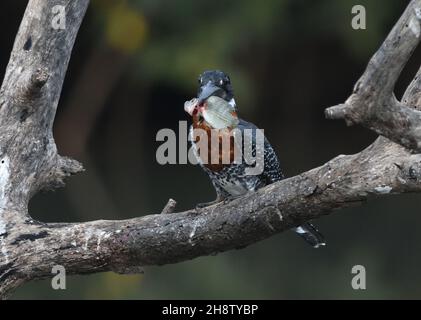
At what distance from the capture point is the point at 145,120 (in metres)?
8.94

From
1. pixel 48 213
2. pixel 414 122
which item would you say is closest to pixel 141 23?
pixel 48 213

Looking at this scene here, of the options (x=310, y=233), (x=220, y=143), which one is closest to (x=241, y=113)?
(x=310, y=233)

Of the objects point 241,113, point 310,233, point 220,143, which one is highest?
point 241,113

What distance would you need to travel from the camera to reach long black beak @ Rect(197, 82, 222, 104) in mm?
3005

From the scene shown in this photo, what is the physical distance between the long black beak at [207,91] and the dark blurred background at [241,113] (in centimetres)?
213

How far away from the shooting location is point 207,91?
9.96 feet

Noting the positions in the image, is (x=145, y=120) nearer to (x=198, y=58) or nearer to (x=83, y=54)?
(x=83, y=54)

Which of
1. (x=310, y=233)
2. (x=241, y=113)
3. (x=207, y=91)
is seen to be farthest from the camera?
(x=241, y=113)

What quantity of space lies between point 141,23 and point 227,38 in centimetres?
80

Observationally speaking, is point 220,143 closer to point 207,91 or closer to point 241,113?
point 207,91

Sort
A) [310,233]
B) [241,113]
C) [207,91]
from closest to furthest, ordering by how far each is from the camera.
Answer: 1. [207,91]
2. [310,233]
3. [241,113]

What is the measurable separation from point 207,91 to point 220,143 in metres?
0.18

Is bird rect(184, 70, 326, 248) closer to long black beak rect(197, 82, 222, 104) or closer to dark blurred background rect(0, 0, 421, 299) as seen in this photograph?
long black beak rect(197, 82, 222, 104)

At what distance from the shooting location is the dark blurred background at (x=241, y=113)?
5348 mm
